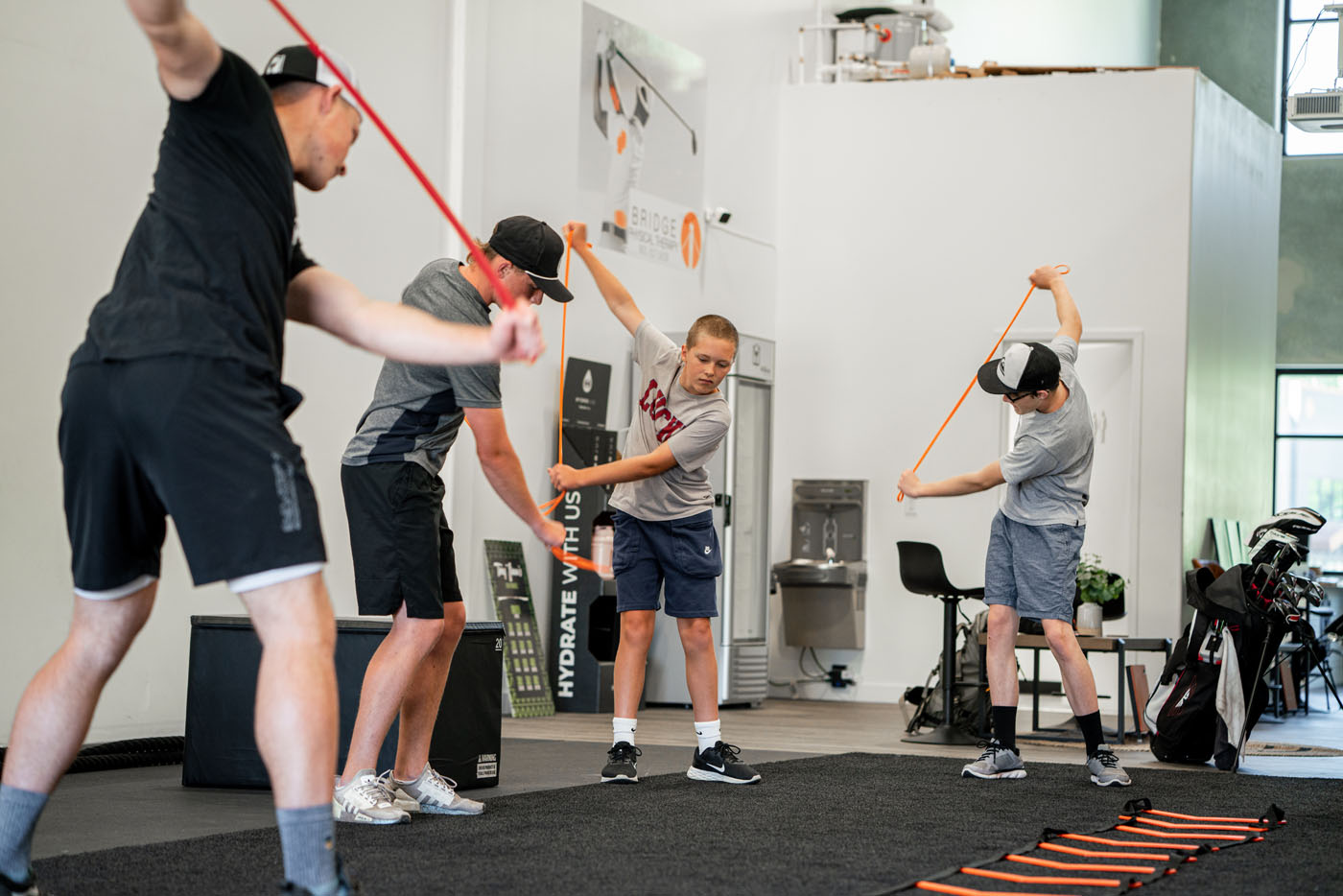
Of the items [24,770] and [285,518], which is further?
[24,770]

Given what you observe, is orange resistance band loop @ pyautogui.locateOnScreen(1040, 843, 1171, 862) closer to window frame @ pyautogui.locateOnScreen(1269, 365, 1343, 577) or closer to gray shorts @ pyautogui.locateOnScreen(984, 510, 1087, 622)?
gray shorts @ pyautogui.locateOnScreen(984, 510, 1087, 622)

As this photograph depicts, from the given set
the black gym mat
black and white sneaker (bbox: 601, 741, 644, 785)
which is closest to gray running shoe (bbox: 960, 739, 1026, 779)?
the black gym mat

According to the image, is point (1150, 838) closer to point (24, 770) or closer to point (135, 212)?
point (24, 770)

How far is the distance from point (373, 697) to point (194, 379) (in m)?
1.46

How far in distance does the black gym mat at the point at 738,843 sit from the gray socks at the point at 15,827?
0.29 meters

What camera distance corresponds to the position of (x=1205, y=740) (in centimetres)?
551

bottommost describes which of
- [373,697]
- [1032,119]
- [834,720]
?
[834,720]

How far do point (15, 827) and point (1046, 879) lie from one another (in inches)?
72.2

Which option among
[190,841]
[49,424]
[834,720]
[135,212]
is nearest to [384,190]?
[135,212]

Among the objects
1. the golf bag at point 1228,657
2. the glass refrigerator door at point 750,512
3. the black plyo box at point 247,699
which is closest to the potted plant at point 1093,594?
the golf bag at point 1228,657

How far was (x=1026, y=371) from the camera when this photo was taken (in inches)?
182

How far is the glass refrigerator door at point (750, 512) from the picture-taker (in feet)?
27.8

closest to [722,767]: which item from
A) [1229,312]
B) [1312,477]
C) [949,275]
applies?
[949,275]

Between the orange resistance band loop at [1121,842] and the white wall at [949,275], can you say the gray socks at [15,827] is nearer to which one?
the orange resistance band loop at [1121,842]
